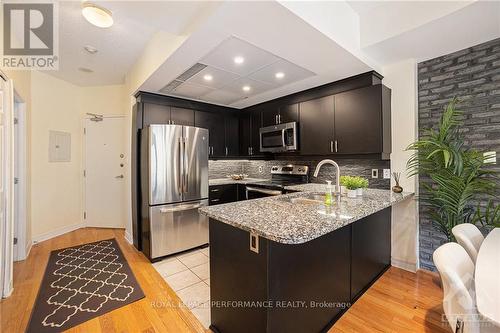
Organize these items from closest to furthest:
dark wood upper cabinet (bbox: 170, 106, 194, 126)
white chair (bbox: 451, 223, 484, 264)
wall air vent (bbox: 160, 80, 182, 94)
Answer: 1. white chair (bbox: 451, 223, 484, 264)
2. wall air vent (bbox: 160, 80, 182, 94)
3. dark wood upper cabinet (bbox: 170, 106, 194, 126)

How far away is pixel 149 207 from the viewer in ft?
9.30

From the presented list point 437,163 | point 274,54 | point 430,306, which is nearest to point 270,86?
point 274,54

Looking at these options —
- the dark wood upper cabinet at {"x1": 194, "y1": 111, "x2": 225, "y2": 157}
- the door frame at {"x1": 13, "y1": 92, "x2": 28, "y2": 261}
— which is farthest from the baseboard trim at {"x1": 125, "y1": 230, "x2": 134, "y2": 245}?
the dark wood upper cabinet at {"x1": 194, "y1": 111, "x2": 225, "y2": 157}

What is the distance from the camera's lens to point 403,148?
2525mm

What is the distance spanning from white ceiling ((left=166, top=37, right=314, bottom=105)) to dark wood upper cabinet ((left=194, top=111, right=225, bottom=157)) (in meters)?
0.32

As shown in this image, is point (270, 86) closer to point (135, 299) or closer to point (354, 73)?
point (354, 73)

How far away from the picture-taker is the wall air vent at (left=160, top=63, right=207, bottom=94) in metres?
2.44

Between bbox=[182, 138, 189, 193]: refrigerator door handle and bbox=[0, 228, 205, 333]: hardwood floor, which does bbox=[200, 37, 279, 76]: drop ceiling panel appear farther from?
bbox=[0, 228, 205, 333]: hardwood floor

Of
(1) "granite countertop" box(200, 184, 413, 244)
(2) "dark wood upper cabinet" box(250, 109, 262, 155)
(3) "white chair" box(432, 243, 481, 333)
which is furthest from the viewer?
(2) "dark wood upper cabinet" box(250, 109, 262, 155)

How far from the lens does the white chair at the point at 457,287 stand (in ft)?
3.01

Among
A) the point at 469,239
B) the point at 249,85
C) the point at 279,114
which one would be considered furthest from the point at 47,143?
the point at 469,239

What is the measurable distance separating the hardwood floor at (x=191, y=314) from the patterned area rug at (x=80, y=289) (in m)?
0.08

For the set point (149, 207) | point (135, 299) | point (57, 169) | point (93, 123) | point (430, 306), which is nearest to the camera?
point (430, 306)

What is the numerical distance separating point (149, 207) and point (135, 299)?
1087mm
